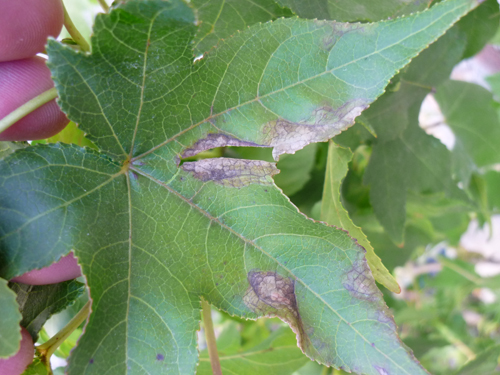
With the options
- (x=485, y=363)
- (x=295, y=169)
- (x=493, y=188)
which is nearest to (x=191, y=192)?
(x=295, y=169)

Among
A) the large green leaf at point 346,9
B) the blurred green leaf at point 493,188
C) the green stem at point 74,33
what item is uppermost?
the green stem at point 74,33

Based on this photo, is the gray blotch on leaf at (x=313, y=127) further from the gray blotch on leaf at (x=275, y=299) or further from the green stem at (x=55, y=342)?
the green stem at (x=55, y=342)

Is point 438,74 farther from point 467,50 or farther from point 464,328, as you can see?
point 464,328

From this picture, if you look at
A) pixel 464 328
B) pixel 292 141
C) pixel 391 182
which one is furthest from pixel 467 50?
pixel 464 328

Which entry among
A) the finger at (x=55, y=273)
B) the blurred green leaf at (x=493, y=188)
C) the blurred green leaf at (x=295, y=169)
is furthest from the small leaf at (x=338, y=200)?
the blurred green leaf at (x=493, y=188)

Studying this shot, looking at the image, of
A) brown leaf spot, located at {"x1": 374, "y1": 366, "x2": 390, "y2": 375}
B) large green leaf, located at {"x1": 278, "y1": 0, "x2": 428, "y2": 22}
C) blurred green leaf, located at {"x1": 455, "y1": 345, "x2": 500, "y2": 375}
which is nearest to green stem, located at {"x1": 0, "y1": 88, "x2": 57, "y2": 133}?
large green leaf, located at {"x1": 278, "y1": 0, "x2": 428, "y2": 22}

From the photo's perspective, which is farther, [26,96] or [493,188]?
[493,188]

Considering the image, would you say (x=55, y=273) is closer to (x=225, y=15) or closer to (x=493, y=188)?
(x=225, y=15)
